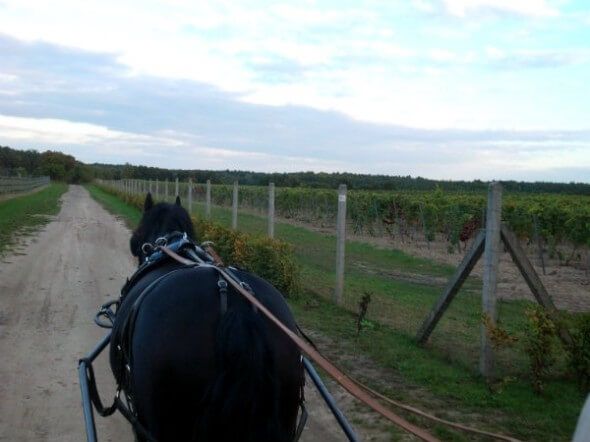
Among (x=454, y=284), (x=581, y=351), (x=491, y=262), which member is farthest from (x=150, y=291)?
(x=454, y=284)

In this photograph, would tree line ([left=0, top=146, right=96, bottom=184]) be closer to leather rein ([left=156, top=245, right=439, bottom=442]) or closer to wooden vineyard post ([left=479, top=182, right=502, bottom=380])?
wooden vineyard post ([left=479, top=182, right=502, bottom=380])

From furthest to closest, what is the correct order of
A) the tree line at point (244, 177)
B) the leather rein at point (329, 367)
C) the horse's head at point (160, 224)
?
1. the tree line at point (244, 177)
2. the horse's head at point (160, 224)
3. the leather rein at point (329, 367)

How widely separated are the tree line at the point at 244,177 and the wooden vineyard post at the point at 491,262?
52.5 meters

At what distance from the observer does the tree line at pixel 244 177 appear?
214ft

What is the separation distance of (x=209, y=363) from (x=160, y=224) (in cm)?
192

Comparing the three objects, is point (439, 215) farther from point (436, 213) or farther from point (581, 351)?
point (581, 351)

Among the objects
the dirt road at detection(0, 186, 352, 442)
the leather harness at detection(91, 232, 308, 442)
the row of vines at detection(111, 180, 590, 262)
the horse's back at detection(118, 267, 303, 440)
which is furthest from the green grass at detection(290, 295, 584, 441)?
the row of vines at detection(111, 180, 590, 262)

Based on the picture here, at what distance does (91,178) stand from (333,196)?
307 ft

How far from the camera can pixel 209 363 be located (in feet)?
7.80

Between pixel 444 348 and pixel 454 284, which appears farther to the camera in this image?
pixel 444 348

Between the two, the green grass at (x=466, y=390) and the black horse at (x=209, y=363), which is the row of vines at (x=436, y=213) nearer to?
the green grass at (x=466, y=390)

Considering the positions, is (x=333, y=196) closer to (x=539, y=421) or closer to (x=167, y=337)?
(x=539, y=421)

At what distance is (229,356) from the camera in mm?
2258

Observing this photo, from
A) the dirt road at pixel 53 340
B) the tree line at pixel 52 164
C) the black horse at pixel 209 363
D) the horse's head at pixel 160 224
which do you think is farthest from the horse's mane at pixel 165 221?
the tree line at pixel 52 164
